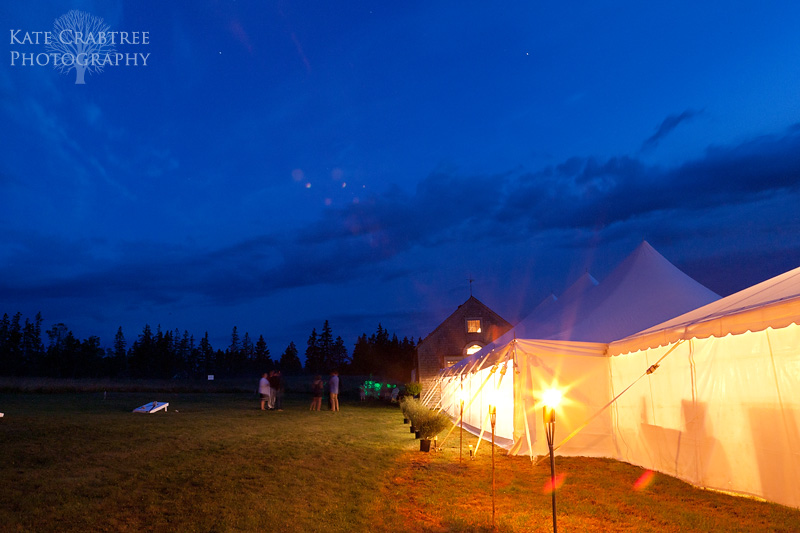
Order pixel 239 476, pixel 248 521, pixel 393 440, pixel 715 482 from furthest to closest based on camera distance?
pixel 393 440 < pixel 239 476 < pixel 715 482 < pixel 248 521

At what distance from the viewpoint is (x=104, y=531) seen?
166 inches

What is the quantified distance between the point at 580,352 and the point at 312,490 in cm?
552

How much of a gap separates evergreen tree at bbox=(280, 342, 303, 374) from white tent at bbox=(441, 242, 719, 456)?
3865 inches

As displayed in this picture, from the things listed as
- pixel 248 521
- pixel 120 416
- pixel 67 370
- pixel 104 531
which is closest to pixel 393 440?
pixel 248 521

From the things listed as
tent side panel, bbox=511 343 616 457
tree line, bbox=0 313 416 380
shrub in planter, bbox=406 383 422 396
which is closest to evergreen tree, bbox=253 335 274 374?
tree line, bbox=0 313 416 380

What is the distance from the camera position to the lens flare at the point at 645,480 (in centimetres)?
633

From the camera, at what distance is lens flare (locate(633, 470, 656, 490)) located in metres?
6.33

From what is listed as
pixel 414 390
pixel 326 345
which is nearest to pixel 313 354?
pixel 326 345

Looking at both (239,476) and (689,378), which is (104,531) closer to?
(239,476)

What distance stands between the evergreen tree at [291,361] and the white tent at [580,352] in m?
98.2

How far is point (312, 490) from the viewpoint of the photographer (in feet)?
19.4

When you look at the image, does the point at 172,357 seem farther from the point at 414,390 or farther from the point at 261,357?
the point at 414,390

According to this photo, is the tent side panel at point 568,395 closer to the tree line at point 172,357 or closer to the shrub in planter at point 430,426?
the shrub in planter at point 430,426

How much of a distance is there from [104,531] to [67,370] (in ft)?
289
